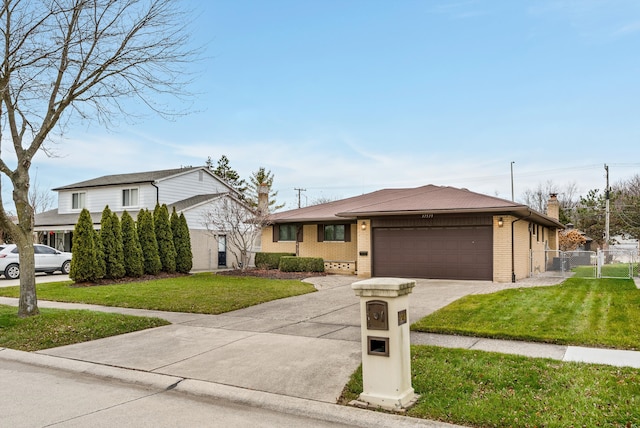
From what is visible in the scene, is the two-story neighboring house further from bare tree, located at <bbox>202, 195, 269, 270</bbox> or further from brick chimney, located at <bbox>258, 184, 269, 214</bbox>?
bare tree, located at <bbox>202, 195, 269, 270</bbox>

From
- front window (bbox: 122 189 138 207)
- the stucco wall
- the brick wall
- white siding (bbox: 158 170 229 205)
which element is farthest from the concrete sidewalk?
front window (bbox: 122 189 138 207)

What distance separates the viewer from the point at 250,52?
1484 cm

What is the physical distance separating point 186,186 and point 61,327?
70.6 feet

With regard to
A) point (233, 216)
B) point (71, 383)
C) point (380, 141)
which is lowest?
point (71, 383)

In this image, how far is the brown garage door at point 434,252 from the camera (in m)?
17.7

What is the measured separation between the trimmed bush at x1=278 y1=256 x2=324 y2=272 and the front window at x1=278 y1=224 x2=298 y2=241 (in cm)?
247

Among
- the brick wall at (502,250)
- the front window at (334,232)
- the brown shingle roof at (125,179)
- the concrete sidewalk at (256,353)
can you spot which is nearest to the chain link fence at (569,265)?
the brick wall at (502,250)

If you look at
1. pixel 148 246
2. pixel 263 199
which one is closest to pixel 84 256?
pixel 148 246

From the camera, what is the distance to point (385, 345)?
5.02 m

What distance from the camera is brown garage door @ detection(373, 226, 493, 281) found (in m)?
17.7

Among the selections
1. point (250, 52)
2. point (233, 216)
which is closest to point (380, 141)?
point (233, 216)

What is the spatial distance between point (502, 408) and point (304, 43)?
13.6m

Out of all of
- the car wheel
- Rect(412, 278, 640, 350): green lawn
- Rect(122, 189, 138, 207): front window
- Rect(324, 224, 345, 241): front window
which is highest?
Rect(122, 189, 138, 207): front window

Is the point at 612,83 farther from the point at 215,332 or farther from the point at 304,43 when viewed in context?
the point at 215,332
